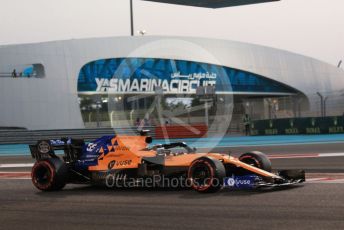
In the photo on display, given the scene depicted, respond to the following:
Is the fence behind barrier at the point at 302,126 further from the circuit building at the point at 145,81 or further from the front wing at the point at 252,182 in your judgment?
the front wing at the point at 252,182

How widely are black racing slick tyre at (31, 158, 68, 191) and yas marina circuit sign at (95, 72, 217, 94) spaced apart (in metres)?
43.3

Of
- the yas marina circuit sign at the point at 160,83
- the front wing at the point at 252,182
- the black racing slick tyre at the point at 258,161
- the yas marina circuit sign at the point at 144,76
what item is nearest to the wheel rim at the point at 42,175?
the front wing at the point at 252,182

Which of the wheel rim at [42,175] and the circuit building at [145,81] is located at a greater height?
the circuit building at [145,81]

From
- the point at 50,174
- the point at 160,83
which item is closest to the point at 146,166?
the point at 50,174

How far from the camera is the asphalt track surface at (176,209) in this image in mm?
6160

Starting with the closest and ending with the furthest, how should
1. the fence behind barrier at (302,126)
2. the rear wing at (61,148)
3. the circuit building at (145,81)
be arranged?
the rear wing at (61,148) < the fence behind barrier at (302,126) < the circuit building at (145,81)

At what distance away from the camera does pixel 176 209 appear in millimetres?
7191

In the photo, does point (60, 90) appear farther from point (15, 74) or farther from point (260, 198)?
point (260, 198)

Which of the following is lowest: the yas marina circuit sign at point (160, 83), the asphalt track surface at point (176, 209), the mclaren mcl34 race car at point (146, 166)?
the asphalt track surface at point (176, 209)

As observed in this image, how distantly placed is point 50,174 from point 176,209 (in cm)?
329

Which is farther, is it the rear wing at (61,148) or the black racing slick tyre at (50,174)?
the rear wing at (61,148)

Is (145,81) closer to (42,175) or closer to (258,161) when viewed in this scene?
(42,175)

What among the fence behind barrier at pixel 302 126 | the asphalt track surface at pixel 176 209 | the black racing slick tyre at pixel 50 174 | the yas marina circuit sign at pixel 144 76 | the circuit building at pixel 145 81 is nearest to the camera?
the asphalt track surface at pixel 176 209

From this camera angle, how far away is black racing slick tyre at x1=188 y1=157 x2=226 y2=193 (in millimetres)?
8141
